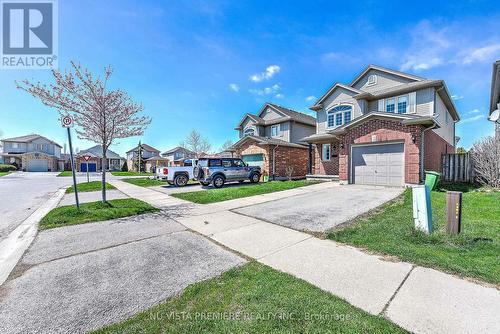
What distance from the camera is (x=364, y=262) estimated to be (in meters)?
3.52

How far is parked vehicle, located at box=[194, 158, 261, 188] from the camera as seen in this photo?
13.6 metres

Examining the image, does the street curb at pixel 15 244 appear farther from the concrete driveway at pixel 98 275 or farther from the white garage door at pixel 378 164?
the white garage door at pixel 378 164

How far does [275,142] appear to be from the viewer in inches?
711

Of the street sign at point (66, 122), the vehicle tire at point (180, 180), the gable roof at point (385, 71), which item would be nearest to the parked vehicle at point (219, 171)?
the vehicle tire at point (180, 180)

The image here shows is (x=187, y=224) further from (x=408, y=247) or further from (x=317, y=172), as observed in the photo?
(x=317, y=172)

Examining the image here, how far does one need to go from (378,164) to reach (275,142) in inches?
322

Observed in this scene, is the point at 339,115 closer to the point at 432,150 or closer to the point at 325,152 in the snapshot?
the point at 325,152

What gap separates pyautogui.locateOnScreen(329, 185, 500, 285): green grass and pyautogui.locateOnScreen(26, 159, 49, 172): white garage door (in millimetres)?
62078

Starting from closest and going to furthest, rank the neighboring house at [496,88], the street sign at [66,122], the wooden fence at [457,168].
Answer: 1. the street sign at [66,122]
2. the neighboring house at [496,88]
3. the wooden fence at [457,168]

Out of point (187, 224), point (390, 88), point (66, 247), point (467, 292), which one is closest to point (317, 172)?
point (390, 88)

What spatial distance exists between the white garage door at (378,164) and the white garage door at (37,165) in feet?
199

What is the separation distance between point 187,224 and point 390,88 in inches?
640

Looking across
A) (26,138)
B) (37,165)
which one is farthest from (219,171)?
(26,138)

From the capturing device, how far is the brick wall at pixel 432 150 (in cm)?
1153
